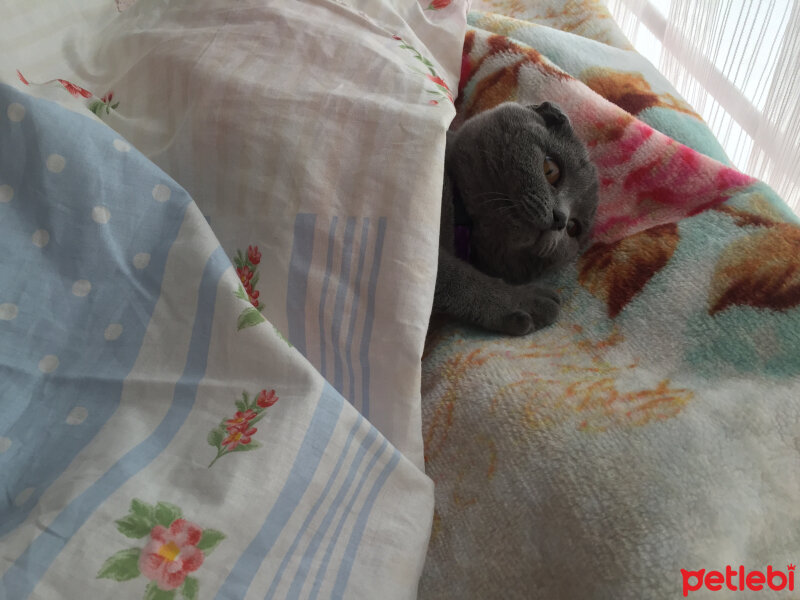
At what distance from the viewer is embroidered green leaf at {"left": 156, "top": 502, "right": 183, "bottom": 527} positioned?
44 cm

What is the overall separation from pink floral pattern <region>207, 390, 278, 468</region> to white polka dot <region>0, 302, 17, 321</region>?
21cm

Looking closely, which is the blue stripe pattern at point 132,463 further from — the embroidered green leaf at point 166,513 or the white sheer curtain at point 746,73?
the white sheer curtain at point 746,73

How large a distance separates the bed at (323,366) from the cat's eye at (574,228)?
11 cm

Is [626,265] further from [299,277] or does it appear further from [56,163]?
[56,163]

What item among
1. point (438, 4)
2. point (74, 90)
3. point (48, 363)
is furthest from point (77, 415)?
point (438, 4)

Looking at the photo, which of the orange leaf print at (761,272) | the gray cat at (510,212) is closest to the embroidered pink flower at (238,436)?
the gray cat at (510,212)

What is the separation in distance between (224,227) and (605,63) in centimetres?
82

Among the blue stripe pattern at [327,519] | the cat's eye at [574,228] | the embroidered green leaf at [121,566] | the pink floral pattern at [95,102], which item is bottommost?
the blue stripe pattern at [327,519]

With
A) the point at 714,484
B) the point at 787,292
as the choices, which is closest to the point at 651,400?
the point at 714,484

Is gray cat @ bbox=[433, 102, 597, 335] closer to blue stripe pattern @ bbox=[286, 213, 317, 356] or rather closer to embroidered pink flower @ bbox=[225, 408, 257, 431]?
blue stripe pattern @ bbox=[286, 213, 317, 356]

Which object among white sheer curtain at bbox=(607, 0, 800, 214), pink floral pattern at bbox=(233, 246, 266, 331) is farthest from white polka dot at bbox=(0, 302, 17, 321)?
white sheer curtain at bbox=(607, 0, 800, 214)

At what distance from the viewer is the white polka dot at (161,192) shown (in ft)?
1.93

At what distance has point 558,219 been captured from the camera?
815 millimetres

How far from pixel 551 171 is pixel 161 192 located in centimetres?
55
